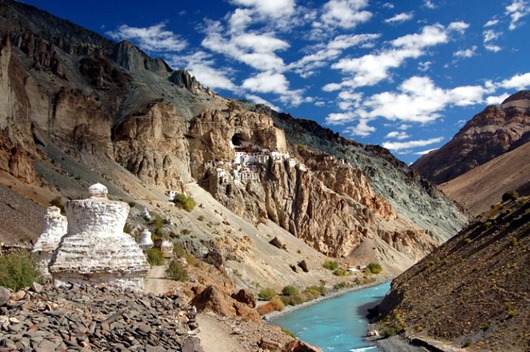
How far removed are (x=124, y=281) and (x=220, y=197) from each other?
57.0 m

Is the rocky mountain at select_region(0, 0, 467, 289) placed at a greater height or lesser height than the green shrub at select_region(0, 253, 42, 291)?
greater

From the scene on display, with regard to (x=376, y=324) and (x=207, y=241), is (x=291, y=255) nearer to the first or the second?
(x=207, y=241)

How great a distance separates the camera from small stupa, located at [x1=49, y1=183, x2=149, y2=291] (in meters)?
10.5

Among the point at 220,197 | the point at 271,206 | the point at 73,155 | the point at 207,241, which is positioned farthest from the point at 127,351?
the point at 271,206

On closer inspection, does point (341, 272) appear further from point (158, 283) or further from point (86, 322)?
point (86, 322)

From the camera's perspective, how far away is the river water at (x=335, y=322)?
32.4m

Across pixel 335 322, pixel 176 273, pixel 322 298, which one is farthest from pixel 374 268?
pixel 176 273

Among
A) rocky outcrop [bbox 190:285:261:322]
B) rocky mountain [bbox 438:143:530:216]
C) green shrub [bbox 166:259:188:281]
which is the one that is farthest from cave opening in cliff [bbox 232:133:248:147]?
rocky mountain [bbox 438:143:530:216]

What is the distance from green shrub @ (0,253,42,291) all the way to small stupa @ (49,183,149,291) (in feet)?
17.8

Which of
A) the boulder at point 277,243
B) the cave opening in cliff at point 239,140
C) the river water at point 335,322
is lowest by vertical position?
the river water at point 335,322

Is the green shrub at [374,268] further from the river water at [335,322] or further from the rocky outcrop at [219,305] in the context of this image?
the rocky outcrop at [219,305]

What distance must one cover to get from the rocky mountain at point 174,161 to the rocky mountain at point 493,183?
65.2 meters

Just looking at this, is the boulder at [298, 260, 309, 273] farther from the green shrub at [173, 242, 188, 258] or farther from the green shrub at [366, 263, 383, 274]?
the green shrub at [173, 242, 188, 258]

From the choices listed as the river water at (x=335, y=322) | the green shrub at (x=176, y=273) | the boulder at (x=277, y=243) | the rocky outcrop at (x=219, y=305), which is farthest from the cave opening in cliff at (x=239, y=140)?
the rocky outcrop at (x=219, y=305)
